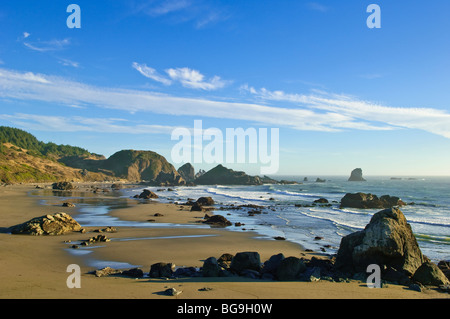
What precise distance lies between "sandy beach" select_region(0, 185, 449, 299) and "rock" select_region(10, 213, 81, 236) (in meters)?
0.68

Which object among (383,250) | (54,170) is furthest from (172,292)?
(54,170)

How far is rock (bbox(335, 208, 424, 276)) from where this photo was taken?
14.4m

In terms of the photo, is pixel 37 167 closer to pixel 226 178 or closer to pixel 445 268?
pixel 226 178

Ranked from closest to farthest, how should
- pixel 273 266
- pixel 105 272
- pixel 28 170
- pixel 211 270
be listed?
pixel 105 272 → pixel 211 270 → pixel 273 266 → pixel 28 170

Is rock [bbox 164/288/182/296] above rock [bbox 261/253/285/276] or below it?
above

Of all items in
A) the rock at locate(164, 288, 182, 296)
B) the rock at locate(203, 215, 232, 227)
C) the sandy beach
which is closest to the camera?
the rock at locate(164, 288, 182, 296)

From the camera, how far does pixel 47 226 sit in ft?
71.4

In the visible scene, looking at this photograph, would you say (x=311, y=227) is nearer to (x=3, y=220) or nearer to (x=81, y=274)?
(x=81, y=274)

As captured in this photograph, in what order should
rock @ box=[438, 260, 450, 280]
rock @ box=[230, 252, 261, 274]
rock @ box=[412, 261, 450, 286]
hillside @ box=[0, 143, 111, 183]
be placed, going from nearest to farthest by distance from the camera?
rock @ box=[412, 261, 450, 286]
rock @ box=[230, 252, 261, 274]
rock @ box=[438, 260, 450, 280]
hillside @ box=[0, 143, 111, 183]

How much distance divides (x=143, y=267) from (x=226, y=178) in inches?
6189

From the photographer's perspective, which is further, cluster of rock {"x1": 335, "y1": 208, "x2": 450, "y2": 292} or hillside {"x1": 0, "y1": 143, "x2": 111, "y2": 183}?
hillside {"x1": 0, "y1": 143, "x2": 111, "y2": 183}

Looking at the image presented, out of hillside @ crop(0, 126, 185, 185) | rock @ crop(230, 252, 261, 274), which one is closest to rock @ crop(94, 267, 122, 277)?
rock @ crop(230, 252, 261, 274)

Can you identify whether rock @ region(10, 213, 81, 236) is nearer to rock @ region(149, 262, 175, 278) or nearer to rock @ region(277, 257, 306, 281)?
rock @ region(149, 262, 175, 278)
